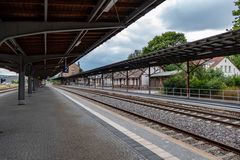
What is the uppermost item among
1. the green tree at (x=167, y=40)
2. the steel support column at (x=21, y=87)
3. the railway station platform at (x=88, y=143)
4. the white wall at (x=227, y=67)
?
the green tree at (x=167, y=40)

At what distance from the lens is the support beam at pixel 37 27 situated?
10.1 meters

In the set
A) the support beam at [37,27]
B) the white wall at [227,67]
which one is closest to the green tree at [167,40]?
the white wall at [227,67]

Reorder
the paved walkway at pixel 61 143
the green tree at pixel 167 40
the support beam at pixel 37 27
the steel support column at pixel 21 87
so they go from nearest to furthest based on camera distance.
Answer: the paved walkway at pixel 61 143 < the support beam at pixel 37 27 < the steel support column at pixel 21 87 < the green tree at pixel 167 40

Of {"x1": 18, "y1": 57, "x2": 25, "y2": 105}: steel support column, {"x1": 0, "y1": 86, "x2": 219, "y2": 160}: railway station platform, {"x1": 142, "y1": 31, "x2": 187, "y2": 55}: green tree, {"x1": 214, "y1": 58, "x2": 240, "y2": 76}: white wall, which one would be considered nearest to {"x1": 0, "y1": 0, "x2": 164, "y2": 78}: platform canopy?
{"x1": 0, "y1": 86, "x2": 219, "y2": 160}: railway station platform

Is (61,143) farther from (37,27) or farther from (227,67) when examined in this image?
(227,67)

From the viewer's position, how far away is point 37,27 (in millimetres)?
10758

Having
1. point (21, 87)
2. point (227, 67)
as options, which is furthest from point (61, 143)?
point (227, 67)

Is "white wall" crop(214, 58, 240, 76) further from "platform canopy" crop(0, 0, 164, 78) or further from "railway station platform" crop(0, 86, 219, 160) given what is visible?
"railway station platform" crop(0, 86, 219, 160)

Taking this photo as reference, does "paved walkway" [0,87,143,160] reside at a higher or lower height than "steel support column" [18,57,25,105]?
lower

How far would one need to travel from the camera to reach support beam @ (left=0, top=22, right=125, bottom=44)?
10133 millimetres

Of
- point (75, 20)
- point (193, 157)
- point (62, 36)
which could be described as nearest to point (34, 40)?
point (62, 36)

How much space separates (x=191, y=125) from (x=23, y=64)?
1464 centimetres

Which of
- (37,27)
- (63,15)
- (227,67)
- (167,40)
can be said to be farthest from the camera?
(167,40)

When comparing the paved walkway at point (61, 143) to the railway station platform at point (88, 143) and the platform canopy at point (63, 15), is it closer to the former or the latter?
the railway station platform at point (88, 143)
